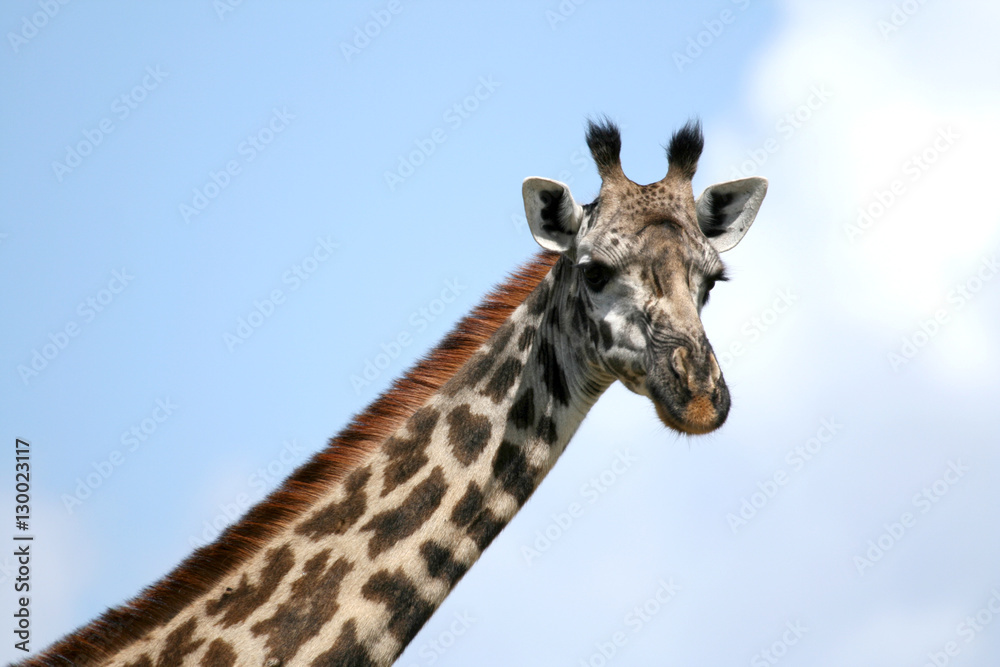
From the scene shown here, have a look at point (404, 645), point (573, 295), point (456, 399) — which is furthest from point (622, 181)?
point (404, 645)

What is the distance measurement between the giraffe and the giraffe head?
2 centimetres

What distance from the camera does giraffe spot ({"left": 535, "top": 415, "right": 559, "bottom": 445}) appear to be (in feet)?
29.7

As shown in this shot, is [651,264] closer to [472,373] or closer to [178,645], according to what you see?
[472,373]

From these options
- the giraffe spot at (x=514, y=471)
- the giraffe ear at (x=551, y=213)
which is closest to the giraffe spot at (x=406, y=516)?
the giraffe spot at (x=514, y=471)

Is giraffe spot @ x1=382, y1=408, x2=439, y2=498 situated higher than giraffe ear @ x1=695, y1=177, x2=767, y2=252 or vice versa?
giraffe ear @ x1=695, y1=177, x2=767, y2=252

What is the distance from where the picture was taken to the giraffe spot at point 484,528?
8594 millimetres

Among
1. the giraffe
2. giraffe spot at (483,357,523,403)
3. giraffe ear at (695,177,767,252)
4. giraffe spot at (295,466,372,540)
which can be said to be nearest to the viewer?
the giraffe

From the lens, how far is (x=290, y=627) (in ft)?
26.9

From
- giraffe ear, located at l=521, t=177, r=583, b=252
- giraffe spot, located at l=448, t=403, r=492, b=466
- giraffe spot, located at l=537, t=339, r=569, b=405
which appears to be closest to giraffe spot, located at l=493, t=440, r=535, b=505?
giraffe spot, located at l=448, t=403, r=492, b=466

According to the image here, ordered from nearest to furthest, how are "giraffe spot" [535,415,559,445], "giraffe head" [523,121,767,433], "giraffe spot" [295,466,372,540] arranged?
"giraffe head" [523,121,767,433], "giraffe spot" [295,466,372,540], "giraffe spot" [535,415,559,445]

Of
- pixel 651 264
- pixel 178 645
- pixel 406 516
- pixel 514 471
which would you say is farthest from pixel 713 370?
pixel 178 645

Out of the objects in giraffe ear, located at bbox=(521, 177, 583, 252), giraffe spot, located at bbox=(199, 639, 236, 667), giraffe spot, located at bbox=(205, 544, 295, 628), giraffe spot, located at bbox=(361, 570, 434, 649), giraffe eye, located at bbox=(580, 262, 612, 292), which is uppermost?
giraffe ear, located at bbox=(521, 177, 583, 252)

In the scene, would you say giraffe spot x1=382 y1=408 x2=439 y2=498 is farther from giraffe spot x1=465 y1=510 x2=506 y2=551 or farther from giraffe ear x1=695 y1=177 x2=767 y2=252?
giraffe ear x1=695 y1=177 x2=767 y2=252

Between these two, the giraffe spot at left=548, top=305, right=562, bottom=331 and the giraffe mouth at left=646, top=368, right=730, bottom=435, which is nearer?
the giraffe mouth at left=646, top=368, right=730, bottom=435
